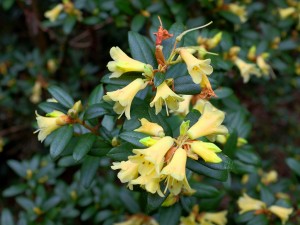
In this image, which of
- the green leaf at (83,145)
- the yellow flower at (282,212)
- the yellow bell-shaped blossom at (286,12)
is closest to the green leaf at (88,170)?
the green leaf at (83,145)

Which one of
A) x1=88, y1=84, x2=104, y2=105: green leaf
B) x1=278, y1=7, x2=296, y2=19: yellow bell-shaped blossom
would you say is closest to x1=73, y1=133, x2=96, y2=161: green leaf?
x1=88, y1=84, x2=104, y2=105: green leaf

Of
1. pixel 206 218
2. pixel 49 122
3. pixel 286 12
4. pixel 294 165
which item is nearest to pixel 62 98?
pixel 49 122

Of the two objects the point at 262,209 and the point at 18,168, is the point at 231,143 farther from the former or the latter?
the point at 18,168

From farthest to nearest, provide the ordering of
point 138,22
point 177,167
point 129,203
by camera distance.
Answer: point 138,22
point 129,203
point 177,167

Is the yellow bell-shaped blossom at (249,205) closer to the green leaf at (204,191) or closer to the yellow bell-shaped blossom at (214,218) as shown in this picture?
the yellow bell-shaped blossom at (214,218)

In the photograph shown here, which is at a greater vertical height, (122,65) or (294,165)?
(122,65)
